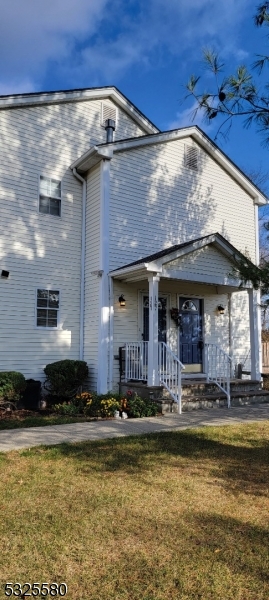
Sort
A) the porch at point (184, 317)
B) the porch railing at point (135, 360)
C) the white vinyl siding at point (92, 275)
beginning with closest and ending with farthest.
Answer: the porch at point (184, 317)
the porch railing at point (135, 360)
the white vinyl siding at point (92, 275)

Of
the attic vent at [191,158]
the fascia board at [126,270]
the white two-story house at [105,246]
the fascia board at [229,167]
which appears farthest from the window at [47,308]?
the fascia board at [229,167]

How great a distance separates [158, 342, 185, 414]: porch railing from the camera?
29.9 ft

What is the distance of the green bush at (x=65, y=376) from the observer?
32.0 ft

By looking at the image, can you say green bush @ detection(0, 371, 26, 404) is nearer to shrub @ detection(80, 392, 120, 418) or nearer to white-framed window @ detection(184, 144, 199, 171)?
shrub @ detection(80, 392, 120, 418)

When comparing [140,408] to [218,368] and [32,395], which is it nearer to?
[32,395]

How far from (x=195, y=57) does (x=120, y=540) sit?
20.8ft

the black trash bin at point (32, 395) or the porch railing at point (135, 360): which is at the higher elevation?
the porch railing at point (135, 360)

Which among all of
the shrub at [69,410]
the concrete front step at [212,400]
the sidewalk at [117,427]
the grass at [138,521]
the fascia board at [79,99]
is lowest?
the grass at [138,521]

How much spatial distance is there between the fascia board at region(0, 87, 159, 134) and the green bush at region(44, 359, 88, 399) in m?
6.14

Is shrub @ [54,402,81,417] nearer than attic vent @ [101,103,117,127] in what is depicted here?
Yes

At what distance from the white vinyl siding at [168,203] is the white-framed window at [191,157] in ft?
0.42

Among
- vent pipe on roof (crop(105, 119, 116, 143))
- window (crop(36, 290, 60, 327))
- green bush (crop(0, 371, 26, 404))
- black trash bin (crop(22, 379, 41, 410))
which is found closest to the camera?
green bush (crop(0, 371, 26, 404))

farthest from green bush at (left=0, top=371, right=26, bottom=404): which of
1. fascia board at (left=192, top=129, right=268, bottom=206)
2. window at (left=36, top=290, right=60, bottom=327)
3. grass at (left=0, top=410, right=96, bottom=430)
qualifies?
fascia board at (left=192, top=129, right=268, bottom=206)

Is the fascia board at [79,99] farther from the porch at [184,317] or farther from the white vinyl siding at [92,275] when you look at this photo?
the porch at [184,317]
